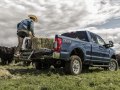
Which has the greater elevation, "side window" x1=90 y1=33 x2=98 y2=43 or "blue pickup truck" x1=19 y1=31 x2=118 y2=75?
"side window" x1=90 y1=33 x2=98 y2=43

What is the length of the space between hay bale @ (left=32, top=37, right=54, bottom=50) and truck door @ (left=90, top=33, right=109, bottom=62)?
210cm

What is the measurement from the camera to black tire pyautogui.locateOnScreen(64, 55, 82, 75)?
13.1 meters

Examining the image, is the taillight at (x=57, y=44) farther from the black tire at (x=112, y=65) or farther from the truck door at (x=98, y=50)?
the black tire at (x=112, y=65)

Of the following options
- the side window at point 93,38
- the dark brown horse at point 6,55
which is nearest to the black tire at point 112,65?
the side window at point 93,38

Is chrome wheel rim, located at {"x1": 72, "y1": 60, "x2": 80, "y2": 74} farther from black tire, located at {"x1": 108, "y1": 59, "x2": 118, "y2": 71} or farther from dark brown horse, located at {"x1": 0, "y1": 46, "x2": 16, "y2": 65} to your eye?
dark brown horse, located at {"x1": 0, "y1": 46, "x2": 16, "y2": 65}

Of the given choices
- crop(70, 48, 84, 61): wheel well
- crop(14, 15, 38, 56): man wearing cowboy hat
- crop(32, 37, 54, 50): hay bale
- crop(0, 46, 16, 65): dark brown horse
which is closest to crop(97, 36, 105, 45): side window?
crop(70, 48, 84, 61): wheel well

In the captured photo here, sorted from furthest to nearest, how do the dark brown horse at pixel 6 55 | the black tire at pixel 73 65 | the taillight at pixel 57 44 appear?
the dark brown horse at pixel 6 55 < the black tire at pixel 73 65 < the taillight at pixel 57 44

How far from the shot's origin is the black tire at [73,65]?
13.1 meters

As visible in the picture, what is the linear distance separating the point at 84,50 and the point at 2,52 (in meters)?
11.0

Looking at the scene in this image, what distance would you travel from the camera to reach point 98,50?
51.4 ft

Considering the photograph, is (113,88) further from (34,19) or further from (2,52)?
(2,52)

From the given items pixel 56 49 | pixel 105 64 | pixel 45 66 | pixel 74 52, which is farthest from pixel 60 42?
pixel 105 64

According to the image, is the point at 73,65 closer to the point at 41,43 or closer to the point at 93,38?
the point at 41,43

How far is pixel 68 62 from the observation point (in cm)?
1317
